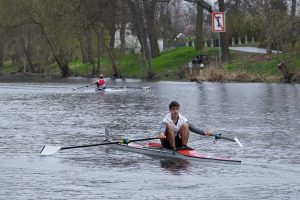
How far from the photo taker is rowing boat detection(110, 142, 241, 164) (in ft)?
69.1

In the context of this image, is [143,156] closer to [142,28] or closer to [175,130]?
[175,130]

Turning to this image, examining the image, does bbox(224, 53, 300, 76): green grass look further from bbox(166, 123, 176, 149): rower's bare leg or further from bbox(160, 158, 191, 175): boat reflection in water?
bbox(160, 158, 191, 175): boat reflection in water

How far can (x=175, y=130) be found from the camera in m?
21.9

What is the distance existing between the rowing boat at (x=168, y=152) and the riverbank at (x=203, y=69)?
134ft

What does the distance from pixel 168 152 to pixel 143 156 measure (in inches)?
43.7

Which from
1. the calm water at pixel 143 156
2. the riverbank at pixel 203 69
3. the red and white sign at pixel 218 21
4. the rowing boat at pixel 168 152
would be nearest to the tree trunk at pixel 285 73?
the riverbank at pixel 203 69

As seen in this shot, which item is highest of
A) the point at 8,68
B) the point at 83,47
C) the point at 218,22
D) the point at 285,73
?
the point at 218,22

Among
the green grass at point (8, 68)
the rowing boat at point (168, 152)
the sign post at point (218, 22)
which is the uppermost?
the sign post at point (218, 22)

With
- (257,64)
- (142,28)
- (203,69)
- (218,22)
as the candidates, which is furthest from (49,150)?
(142,28)

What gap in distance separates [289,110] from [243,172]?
1896 cm

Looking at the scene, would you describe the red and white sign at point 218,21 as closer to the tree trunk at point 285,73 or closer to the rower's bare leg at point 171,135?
the tree trunk at point 285,73

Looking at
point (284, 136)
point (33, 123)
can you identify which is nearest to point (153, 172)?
point (284, 136)

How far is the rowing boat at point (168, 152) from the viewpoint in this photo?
69.1 ft

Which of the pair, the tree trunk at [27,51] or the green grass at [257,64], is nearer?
the green grass at [257,64]
